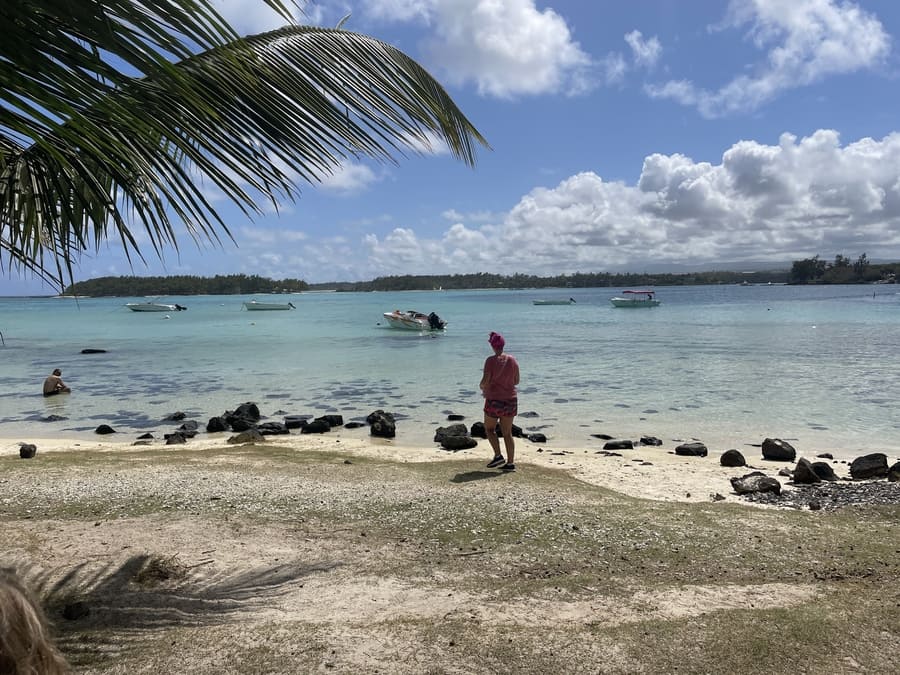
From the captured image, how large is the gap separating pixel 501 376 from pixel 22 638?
7.32 meters

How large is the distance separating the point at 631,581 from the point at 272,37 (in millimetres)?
4185

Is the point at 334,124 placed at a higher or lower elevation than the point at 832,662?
higher

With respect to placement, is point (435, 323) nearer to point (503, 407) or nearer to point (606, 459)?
point (606, 459)

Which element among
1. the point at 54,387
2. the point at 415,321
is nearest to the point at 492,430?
the point at 54,387

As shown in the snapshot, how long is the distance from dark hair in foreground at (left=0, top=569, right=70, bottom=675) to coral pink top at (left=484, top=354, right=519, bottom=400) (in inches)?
283

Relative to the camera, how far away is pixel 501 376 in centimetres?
834

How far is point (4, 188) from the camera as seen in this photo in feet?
12.1

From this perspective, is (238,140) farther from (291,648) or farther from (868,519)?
(868,519)

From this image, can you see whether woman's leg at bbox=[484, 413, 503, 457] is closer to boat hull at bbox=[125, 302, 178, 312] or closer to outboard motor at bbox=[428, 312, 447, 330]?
outboard motor at bbox=[428, 312, 447, 330]

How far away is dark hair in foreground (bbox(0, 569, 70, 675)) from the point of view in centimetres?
116

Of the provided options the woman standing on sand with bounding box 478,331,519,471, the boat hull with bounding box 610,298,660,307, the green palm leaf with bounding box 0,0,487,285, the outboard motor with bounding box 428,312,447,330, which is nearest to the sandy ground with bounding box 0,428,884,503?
the woman standing on sand with bounding box 478,331,519,471

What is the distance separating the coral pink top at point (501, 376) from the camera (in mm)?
8320

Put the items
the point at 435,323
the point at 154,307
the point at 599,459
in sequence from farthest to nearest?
the point at 154,307 < the point at 435,323 < the point at 599,459

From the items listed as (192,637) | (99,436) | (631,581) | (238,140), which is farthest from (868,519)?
(99,436)
